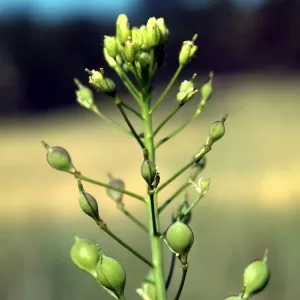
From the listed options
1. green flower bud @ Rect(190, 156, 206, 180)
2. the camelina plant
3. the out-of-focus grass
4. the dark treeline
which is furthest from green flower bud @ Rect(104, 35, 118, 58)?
the dark treeline

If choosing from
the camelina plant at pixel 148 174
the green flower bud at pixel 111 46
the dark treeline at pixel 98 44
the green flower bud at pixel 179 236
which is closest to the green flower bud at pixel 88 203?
the camelina plant at pixel 148 174

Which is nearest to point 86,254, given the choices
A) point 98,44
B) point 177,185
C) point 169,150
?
point 177,185

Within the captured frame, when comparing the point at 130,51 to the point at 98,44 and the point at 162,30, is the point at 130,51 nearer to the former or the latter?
the point at 162,30

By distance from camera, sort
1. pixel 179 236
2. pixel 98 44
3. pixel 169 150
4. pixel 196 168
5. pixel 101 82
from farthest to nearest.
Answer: pixel 98 44 < pixel 169 150 < pixel 196 168 < pixel 101 82 < pixel 179 236

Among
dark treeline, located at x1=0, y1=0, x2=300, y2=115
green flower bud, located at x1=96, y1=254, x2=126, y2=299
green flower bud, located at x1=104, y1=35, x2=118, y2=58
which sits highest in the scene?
dark treeline, located at x1=0, y1=0, x2=300, y2=115

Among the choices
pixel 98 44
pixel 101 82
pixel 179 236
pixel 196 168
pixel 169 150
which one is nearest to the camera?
pixel 179 236

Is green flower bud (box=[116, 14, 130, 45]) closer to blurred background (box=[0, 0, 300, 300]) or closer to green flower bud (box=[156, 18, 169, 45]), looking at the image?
green flower bud (box=[156, 18, 169, 45])

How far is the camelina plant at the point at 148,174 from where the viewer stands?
105 centimetres

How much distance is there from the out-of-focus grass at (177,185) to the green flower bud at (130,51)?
2.69 metres

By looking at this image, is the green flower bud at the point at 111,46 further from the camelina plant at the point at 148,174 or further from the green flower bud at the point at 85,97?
the green flower bud at the point at 85,97

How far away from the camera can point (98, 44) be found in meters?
13.2

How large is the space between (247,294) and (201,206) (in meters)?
5.13

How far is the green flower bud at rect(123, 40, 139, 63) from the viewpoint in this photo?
1130 millimetres

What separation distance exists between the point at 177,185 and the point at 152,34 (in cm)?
582
